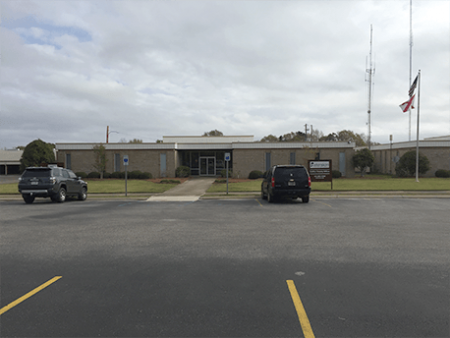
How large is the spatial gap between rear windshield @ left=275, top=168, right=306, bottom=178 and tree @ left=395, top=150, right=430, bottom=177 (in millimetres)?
24832

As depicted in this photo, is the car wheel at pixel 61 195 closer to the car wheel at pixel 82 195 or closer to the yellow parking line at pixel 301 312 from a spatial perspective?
the car wheel at pixel 82 195

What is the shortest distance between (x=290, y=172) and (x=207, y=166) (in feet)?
79.0

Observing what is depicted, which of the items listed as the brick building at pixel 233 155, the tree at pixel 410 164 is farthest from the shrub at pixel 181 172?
the tree at pixel 410 164

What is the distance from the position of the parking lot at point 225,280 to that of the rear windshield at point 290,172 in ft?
21.1

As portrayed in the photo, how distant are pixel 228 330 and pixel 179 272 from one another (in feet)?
6.86

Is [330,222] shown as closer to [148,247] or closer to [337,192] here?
[148,247]

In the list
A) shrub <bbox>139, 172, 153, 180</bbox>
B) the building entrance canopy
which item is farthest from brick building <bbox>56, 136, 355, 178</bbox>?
the building entrance canopy

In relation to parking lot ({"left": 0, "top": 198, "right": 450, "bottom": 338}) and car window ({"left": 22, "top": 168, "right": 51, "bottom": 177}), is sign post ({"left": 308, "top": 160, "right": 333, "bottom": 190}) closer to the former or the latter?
parking lot ({"left": 0, "top": 198, "right": 450, "bottom": 338})

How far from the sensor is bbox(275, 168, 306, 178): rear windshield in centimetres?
1614

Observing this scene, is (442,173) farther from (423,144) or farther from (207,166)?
(207,166)

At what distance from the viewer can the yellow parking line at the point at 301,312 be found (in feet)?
11.5

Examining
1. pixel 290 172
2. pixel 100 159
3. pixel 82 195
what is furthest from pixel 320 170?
pixel 100 159

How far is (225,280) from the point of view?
16.8 ft

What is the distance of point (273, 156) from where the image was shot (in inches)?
1407
